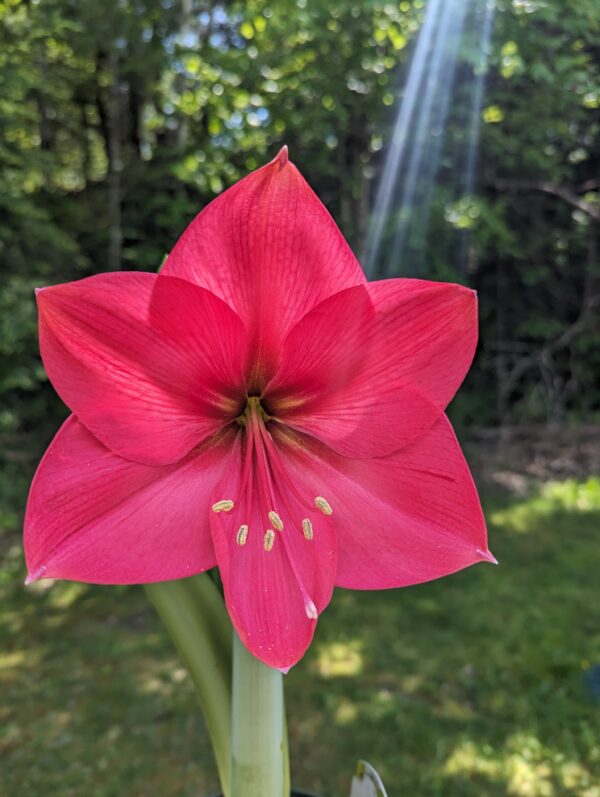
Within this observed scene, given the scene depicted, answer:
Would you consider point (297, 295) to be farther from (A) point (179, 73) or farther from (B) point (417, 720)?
(A) point (179, 73)

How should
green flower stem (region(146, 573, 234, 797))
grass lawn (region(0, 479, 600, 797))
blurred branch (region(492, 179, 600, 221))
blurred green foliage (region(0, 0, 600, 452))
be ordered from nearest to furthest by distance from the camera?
green flower stem (region(146, 573, 234, 797)) → grass lawn (region(0, 479, 600, 797)) → blurred green foliage (region(0, 0, 600, 452)) → blurred branch (region(492, 179, 600, 221))

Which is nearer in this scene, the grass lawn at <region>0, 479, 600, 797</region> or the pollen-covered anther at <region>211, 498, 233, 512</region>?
the pollen-covered anther at <region>211, 498, 233, 512</region>

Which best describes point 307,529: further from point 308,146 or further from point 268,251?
point 308,146

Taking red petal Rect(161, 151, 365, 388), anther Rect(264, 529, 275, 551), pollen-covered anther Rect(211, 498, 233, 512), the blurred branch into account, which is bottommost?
the blurred branch

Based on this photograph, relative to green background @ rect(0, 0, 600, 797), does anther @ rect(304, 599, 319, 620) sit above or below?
above

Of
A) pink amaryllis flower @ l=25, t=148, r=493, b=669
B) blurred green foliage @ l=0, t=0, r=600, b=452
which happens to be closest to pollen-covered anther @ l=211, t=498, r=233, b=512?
pink amaryllis flower @ l=25, t=148, r=493, b=669

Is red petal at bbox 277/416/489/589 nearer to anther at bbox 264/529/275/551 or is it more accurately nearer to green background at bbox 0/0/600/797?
anther at bbox 264/529/275/551

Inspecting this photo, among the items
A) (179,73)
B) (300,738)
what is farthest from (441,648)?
(179,73)
